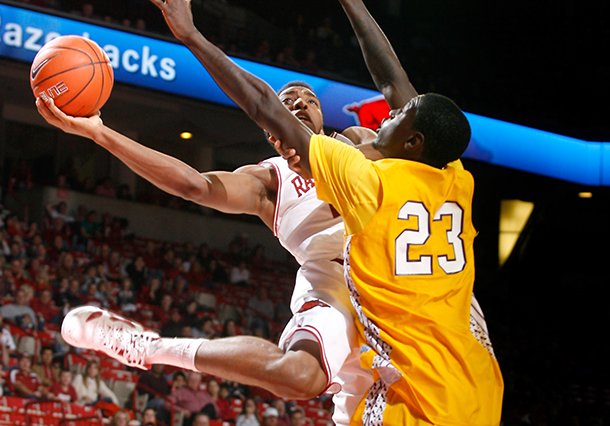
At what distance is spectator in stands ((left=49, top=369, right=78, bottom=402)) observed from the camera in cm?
843

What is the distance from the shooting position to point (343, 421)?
3996 mm

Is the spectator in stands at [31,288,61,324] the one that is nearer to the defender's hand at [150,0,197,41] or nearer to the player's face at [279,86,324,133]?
the player's face at [279,86,324,133]

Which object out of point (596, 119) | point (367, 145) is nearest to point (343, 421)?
point (367, 145)

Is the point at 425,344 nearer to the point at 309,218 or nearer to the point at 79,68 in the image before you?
the point at 309,218

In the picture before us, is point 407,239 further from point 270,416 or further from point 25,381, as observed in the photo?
point 270,416

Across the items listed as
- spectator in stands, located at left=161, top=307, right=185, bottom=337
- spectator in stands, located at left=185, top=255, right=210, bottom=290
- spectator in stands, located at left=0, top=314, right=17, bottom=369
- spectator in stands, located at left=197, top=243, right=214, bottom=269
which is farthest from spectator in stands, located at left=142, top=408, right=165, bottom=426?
spectator in stands, located at left=197, top=243, right=214, bottom=269

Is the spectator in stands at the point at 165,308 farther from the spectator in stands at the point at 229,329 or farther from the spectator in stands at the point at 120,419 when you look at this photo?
the spectator in stands at the point at 120,419

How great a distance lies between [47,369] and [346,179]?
20.4 feet

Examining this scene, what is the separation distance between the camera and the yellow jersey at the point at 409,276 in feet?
10.6

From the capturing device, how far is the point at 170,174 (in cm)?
391

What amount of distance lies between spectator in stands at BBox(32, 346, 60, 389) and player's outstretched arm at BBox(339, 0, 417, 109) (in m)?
5.54

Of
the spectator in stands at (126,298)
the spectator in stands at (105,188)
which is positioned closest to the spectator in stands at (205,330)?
the spectator in stands at (126,298)

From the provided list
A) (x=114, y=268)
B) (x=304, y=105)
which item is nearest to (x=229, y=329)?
(x=114, y=268)

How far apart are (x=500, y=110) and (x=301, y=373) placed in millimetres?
11485
